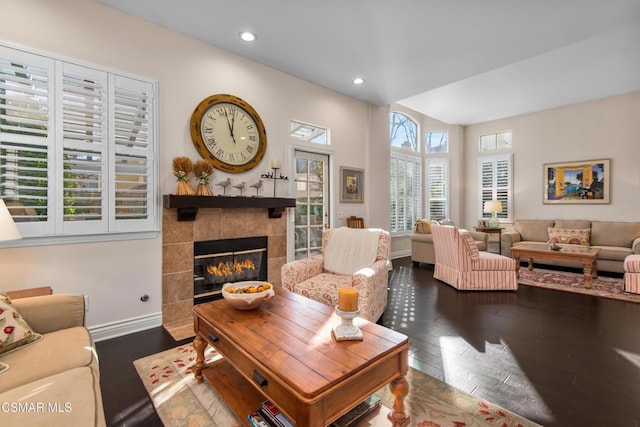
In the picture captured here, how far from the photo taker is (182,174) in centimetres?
299

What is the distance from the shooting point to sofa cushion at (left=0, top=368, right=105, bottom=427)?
3.30ft

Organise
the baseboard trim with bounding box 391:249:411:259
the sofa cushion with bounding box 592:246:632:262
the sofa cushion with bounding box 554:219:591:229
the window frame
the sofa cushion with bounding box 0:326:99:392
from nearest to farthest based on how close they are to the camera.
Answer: the sofa cushion with bounding box 0:326:99:392 < the window frame < the sofa cushion with bounding box 592:246:632:262 < the sofa cushion with bounding box 554:219:591:229 < the baseboard trim with bounding box 391:249:411:259

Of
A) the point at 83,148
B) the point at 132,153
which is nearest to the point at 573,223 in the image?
the point at 132,153

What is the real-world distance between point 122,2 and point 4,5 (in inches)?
32.6

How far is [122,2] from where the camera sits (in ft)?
8.79

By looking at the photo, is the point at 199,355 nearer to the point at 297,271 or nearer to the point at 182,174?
the point at 297,271

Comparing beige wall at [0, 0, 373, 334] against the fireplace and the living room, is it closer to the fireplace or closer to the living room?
the living room

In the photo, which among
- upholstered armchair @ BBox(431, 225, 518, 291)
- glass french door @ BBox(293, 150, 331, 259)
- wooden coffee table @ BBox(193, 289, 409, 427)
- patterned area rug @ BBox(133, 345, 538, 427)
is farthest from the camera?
glass french door @ BBox(293, 150, 331, 259)

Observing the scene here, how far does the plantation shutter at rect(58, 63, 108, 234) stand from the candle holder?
2395 millimetres

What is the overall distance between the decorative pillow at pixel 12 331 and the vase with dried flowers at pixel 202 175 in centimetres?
173

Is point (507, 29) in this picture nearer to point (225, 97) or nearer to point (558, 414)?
point (225, 97)

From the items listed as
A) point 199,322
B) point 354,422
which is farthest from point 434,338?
point 199,322

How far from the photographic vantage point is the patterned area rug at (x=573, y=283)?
389 cm

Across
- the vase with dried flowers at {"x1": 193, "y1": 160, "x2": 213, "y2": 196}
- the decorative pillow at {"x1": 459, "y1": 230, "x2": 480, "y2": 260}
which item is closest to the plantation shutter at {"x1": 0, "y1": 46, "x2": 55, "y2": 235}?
the vase with dried flowers at {"x1": 193, "y1": 160, "x2": 213, "y2": 196}
